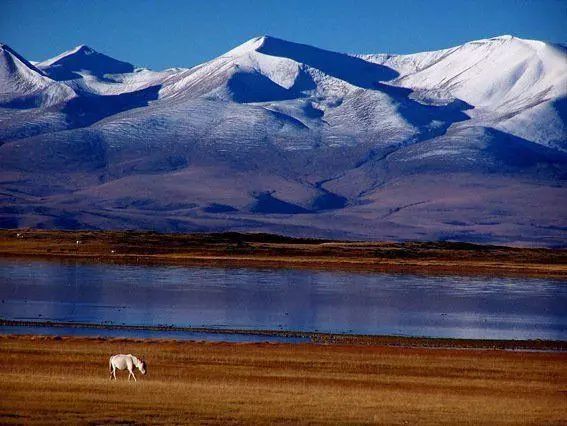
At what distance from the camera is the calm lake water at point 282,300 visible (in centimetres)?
4438

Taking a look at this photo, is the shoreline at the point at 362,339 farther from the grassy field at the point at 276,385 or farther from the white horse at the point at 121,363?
the white horse at the point at 121,363

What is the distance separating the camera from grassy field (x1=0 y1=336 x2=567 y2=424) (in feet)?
76.1

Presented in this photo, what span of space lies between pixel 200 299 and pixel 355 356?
20.6 m

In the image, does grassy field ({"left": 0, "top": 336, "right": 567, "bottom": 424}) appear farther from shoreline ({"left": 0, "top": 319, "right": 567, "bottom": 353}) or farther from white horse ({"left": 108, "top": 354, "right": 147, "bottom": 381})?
shoreline ({"left": 0, "top": 319, "right": 567, "bottom": 353})

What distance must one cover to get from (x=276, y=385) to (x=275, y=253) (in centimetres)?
6833

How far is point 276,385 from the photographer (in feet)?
90.8

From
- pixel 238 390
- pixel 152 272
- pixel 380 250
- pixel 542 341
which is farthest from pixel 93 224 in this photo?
pixel 238 390

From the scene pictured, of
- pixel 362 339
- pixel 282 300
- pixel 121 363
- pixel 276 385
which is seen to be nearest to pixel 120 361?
pixel 121 363

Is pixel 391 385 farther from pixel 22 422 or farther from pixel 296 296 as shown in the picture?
pixel 296 296

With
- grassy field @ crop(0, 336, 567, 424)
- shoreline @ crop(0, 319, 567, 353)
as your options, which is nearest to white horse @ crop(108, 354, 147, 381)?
grassy field @ crop(0, 336, 567, 424)

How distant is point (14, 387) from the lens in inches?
977

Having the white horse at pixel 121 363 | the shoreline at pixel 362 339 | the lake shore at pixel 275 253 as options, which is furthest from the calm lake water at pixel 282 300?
the white horse at pixel 121 363

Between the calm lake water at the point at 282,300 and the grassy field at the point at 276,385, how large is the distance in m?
6.81

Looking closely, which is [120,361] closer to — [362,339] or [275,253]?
[362,339]
